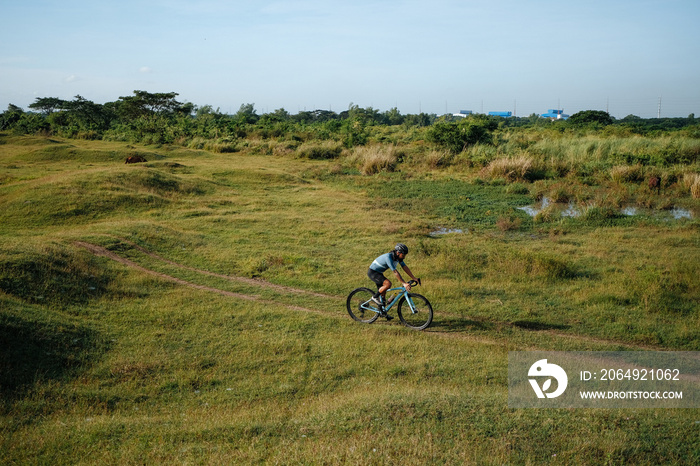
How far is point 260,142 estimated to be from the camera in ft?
131

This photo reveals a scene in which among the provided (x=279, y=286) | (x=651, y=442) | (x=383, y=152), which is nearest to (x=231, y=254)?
(x=279, y=286)

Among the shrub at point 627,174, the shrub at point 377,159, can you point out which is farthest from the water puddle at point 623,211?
the shrub at point 377,159

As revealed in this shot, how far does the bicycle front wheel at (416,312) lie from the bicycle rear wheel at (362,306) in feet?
1.63

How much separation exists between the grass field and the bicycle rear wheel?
0.22 m

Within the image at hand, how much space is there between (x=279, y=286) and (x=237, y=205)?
9.56 meters

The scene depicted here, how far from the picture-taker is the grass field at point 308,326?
16.8 ft

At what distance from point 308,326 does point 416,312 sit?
6.35 ft

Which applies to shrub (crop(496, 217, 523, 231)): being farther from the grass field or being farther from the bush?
the bush

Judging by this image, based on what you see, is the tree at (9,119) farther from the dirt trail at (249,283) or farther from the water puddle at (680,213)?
the water puddle at (680,213)

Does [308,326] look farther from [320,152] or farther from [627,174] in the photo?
[320,152]

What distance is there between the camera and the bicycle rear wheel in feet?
29.7

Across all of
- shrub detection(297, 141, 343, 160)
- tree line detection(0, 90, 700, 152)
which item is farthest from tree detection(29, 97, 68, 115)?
Answer: shrub detection(297, 141, 343, 160)

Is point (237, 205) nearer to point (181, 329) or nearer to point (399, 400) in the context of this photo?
point (181, 329)

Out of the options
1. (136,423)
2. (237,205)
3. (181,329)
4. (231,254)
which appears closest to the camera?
(136,423)
